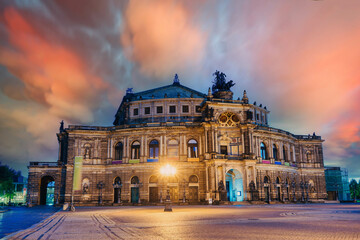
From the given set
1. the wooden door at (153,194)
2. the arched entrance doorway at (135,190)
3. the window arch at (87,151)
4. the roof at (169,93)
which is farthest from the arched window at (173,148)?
the window arch at (87,151)

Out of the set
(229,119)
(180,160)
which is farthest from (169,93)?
(180,160)

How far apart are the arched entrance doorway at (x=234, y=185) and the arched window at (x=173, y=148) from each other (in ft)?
34.0

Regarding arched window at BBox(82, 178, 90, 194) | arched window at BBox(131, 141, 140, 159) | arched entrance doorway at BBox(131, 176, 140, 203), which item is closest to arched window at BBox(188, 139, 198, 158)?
arched window at BBox(131, 141, 140, 159)

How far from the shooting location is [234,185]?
56.0 m

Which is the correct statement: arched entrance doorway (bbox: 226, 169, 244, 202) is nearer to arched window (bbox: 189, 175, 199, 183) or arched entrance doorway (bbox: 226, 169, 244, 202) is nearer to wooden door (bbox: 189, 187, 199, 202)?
arched window (bbox: 189, 175, 199, 183)

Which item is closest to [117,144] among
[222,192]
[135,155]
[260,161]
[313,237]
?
[135,155]

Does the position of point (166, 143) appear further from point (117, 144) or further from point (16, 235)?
point (16, 235)

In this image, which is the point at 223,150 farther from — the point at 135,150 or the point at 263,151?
the point at 135,150

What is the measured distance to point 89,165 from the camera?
185 ft

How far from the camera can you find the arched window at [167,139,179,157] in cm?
5512

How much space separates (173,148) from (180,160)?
106 inches

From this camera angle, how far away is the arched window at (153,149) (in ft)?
184

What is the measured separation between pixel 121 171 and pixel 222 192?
728 inches

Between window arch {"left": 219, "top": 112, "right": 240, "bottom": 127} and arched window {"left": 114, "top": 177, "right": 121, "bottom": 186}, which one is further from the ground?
window arch {"left": 219, "top": 112, "right": 240, "bottom": 127}
